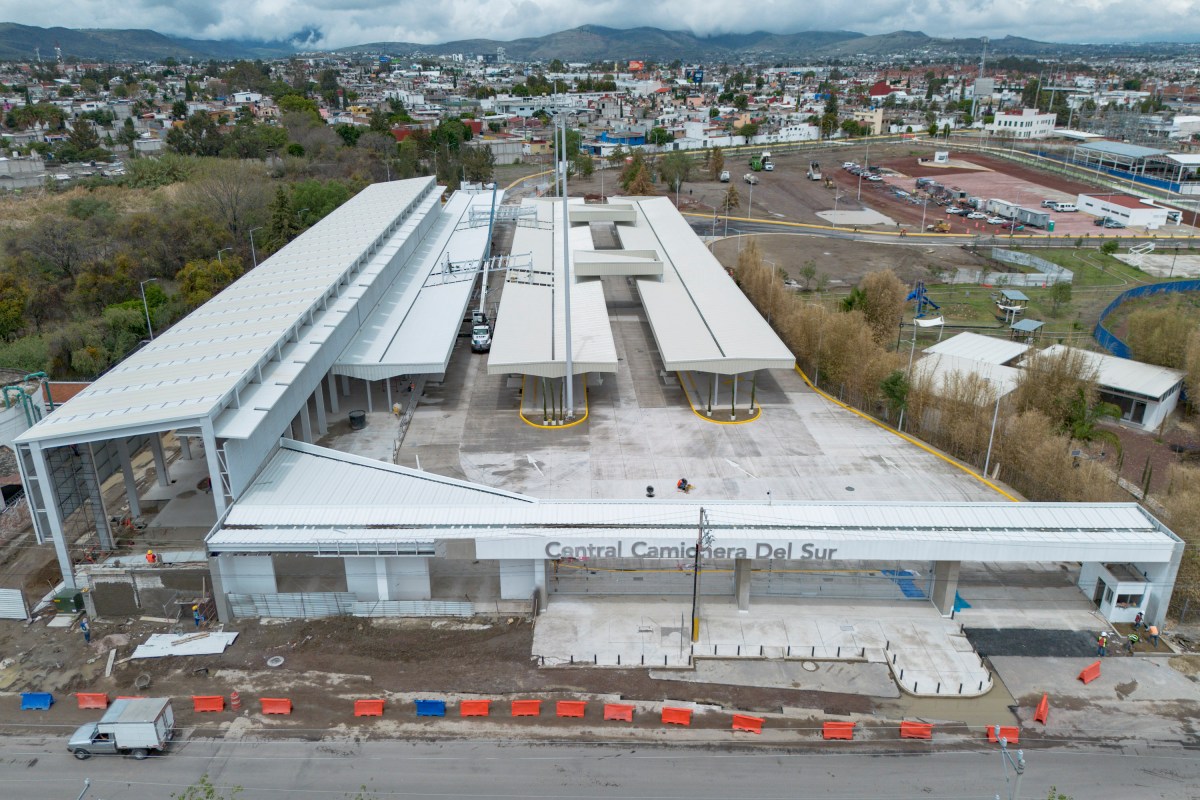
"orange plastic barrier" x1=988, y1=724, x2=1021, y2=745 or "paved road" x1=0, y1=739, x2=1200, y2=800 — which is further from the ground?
"orange plastic barrier" x1=988, y1=724, x2=1021, y2=745

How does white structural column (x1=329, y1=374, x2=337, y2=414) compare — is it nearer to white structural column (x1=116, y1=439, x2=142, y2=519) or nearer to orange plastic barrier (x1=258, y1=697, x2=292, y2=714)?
white structural column (x1=116, y1=439, x2=142, y2=519)

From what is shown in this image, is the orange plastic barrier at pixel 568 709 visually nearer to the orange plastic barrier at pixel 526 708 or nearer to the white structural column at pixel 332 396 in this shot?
the orange plastic barrier at pixel 526 708

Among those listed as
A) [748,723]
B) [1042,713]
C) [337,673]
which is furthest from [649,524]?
[1042,713]

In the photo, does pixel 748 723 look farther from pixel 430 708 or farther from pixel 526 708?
pixel 430 708

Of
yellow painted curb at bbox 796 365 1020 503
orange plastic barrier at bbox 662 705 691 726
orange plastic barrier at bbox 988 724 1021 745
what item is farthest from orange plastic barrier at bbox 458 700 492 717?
yellow painted curb at bbox 796 365 1020 503

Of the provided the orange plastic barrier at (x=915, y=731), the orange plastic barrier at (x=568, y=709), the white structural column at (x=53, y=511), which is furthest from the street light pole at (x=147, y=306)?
the orange plastic barrier at (x=915, y=731)

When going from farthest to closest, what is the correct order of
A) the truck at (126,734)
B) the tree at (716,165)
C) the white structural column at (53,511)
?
the tree at (716,165) < the white structural column at (53,511) < the truck at (126,734)

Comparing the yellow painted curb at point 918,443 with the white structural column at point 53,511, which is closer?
the white structural column at point 53,511
